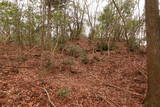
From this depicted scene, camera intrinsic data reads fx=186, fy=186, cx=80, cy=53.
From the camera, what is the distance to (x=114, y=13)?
541 inches

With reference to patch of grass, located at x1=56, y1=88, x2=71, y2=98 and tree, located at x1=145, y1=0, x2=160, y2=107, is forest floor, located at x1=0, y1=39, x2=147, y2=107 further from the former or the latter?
tree, located at x1=145, y1=0, x2=160, y2=107

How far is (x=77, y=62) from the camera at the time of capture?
9.17 meters

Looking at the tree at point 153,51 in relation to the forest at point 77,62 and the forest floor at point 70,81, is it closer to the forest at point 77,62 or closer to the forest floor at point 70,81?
the forest at point 77,62

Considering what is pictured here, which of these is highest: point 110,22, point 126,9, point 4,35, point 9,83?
point 126,9

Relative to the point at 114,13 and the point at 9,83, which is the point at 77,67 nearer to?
the point at 9,83

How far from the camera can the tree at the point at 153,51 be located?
4.71 metres

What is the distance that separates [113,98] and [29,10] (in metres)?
8.04

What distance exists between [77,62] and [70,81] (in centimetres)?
245

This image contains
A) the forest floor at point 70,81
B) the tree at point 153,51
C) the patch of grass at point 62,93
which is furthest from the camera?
the patch of grass at point 62,93

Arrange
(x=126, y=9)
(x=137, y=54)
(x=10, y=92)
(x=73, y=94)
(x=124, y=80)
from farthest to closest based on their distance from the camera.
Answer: (x=126, y=9) < (x=137, y=54) < (x=124, y=80) < (x=73, y=94) < (x=10, y=92)

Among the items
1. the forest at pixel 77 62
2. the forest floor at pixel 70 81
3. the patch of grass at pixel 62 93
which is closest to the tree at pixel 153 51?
the forest at pixel 77 62

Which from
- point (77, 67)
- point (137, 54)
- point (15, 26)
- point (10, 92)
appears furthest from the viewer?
point (15, 26)

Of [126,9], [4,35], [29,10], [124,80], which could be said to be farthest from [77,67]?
[126,9]


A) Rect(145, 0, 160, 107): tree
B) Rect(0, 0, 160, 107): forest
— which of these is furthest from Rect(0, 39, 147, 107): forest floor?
Rect(145, 0, 160, 107): tree
